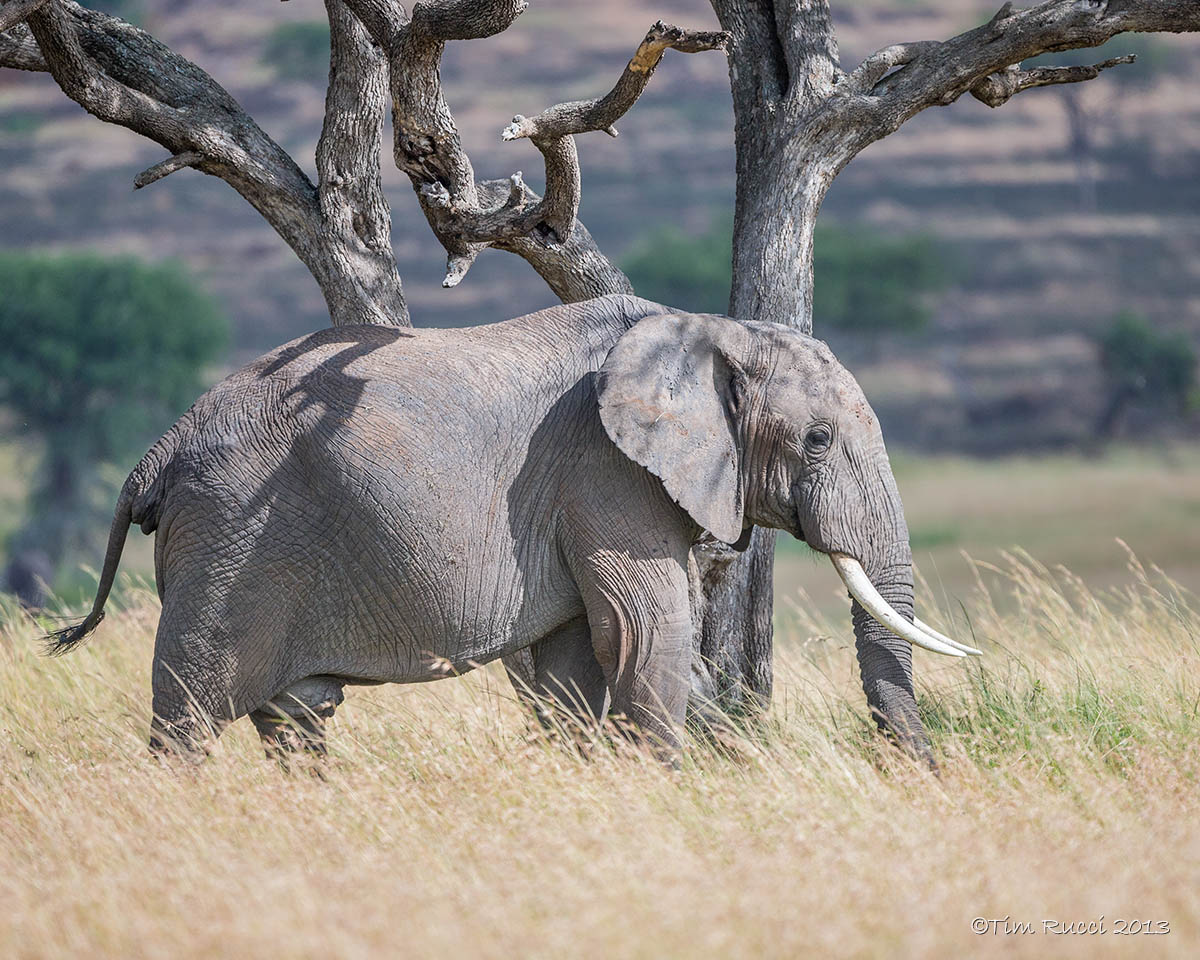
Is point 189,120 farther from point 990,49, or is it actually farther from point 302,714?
A: point 990,49

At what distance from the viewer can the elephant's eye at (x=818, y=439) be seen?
579 cm

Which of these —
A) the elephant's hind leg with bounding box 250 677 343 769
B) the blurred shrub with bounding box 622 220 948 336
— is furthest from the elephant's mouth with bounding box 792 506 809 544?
the blurred shrub with bounding box 622 220 948 336

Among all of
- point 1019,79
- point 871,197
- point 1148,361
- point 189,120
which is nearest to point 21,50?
point 189,120

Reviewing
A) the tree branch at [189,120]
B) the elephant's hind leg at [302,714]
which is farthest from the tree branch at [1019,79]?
the elephant's hind leg at [302,714]

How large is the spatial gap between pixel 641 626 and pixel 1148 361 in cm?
4725

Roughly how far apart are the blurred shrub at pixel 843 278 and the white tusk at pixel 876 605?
42287 millimetres

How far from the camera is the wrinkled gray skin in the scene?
5.51 meters

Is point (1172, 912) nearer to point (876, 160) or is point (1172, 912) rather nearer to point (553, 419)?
point (553, 419)

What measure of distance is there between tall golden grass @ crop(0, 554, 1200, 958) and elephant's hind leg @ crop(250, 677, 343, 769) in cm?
11

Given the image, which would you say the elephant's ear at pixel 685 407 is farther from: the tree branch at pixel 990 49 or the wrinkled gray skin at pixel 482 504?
the tree branch at pixel 990 49

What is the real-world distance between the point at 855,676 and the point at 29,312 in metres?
36.6

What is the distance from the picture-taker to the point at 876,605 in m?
5.75

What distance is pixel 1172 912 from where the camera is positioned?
398 centimetres

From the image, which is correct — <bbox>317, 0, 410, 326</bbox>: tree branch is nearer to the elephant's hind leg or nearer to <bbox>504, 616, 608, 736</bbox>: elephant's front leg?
<bbox>504, 616, 608, 736</bbox>: elephant's front leg
